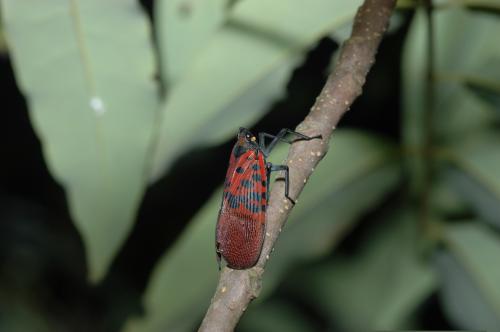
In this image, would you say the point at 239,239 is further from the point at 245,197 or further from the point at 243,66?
the point at 243,66

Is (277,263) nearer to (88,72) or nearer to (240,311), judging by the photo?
(88,72)

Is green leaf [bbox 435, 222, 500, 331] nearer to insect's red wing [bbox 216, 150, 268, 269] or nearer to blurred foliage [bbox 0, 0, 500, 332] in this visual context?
blurred foliage [bbox 0, 0, 500, 332]

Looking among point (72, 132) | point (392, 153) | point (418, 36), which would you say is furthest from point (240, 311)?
point (418, 36)

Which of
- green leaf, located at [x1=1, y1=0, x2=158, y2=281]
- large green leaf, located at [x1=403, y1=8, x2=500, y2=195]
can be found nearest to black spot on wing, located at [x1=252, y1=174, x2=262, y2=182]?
green leaf, located at [x1=1, y1=0, x2=158, y2=281]

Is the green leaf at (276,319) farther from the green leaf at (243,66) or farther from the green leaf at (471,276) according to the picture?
the green leaf at (243,66)

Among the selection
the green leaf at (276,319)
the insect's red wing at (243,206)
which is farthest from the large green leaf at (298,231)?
the green leaf at (276,319)

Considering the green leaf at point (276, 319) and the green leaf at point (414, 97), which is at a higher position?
the green leaf at point (414, 97)
